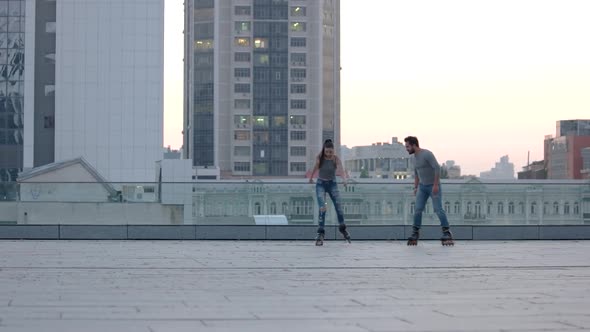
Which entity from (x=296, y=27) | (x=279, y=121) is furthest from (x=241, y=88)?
(x=296, y=27)

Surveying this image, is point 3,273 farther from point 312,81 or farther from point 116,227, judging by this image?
point 312,81

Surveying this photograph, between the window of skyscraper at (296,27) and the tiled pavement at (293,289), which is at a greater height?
the window of skyscraper at (296,27)

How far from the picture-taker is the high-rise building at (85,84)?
92.3 meters

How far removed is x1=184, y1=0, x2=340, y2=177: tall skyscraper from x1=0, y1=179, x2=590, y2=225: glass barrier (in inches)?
5288

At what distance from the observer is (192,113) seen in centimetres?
16088

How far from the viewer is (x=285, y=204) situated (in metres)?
18.4

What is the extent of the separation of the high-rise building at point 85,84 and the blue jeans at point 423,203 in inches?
3047

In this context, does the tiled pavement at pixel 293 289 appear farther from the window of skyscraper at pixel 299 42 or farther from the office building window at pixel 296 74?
the window of skyscraper at pixel 299 42

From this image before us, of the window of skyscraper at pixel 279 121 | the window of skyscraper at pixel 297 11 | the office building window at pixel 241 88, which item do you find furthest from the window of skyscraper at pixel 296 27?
the window of skyscraper at pixel 279 121

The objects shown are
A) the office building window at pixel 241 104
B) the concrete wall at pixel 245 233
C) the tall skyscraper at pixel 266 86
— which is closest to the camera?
the concrete wall at pixel 245 233

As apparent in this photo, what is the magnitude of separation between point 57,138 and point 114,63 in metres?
8.90

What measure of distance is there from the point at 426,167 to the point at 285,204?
3.36 meters

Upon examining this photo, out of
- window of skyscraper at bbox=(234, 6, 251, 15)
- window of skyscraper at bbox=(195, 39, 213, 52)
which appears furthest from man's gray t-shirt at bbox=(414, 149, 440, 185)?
window of skyscraper at bbox=(195, 39, 213, 52)

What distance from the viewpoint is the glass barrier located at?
18.3m
